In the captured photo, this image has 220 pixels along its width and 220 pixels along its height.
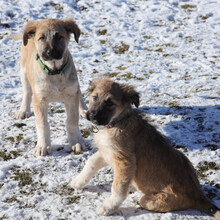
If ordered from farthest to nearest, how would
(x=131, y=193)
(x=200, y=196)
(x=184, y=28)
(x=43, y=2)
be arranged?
(x=43, y=2) < (x=184, y=28) < (x=131, y=193) < (x=200, y=196)

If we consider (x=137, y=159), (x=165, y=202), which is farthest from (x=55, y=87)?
(x=165, y=202)

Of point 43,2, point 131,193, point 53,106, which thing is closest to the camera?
point 131,193

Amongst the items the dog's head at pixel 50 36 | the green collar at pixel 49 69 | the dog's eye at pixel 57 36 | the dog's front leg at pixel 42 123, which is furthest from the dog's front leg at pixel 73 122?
the dog's eye at pixel 57 36

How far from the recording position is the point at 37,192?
12.7 feet

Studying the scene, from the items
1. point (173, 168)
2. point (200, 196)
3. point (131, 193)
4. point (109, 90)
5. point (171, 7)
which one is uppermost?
point (171, 7)

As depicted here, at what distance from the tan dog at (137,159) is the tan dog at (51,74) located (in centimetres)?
119

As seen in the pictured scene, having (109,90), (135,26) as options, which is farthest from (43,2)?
(109,90)

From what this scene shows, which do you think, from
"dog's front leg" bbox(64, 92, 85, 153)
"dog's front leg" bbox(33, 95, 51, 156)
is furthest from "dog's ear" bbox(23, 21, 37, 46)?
"dog's front leg" bbox(64, 92, 85, 153)

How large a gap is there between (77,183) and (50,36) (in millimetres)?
2199

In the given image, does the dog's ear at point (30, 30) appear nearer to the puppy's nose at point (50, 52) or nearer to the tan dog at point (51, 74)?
the tan dog at point (51, 74)

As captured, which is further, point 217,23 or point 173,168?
point 217,23

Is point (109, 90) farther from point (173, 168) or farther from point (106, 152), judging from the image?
point (173, 168)

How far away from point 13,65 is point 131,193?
5416 millimetres

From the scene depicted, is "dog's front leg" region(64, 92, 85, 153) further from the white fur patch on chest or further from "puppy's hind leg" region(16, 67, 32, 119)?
"puppy's hind leg" region(16, 67, 32, 119)
